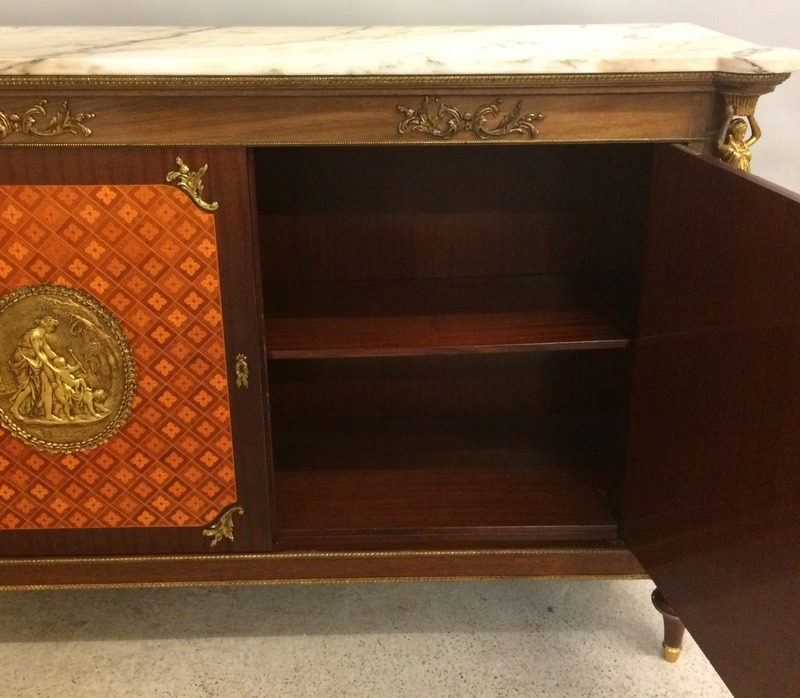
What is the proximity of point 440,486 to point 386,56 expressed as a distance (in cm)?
57

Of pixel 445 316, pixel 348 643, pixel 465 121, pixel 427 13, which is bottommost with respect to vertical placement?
pixel 348 643

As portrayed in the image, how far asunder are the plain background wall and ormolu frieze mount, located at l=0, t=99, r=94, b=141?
423 mm

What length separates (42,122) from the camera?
2.42ft

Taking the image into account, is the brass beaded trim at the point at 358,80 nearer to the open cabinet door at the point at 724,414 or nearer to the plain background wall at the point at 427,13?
the open cabinet door at the point at 724,414

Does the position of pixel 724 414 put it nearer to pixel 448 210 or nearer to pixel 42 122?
pixel 448 210

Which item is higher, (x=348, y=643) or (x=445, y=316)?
(x=445, y=316)

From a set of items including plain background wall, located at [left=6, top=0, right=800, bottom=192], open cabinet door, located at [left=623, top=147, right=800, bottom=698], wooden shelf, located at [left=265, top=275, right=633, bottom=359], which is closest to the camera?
open cabinet door, located at [left=623, top=147, right=800, bottom=698]

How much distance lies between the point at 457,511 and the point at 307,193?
0.50m

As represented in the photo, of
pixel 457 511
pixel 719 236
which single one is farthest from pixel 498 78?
pixel 457 511

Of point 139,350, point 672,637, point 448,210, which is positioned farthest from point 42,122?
point 672,637

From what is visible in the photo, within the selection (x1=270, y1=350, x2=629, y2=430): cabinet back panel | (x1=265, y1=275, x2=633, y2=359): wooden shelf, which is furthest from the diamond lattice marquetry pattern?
(x1=270, y1=350, x2=629, y2=430): cabinet back panel

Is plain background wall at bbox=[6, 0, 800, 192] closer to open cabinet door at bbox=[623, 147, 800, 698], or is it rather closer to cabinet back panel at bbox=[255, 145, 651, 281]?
cabinet back panel at bbox=[255, 145, 651, 281]

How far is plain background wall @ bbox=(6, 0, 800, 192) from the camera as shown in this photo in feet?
3.54

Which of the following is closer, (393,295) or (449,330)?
(449,330)
